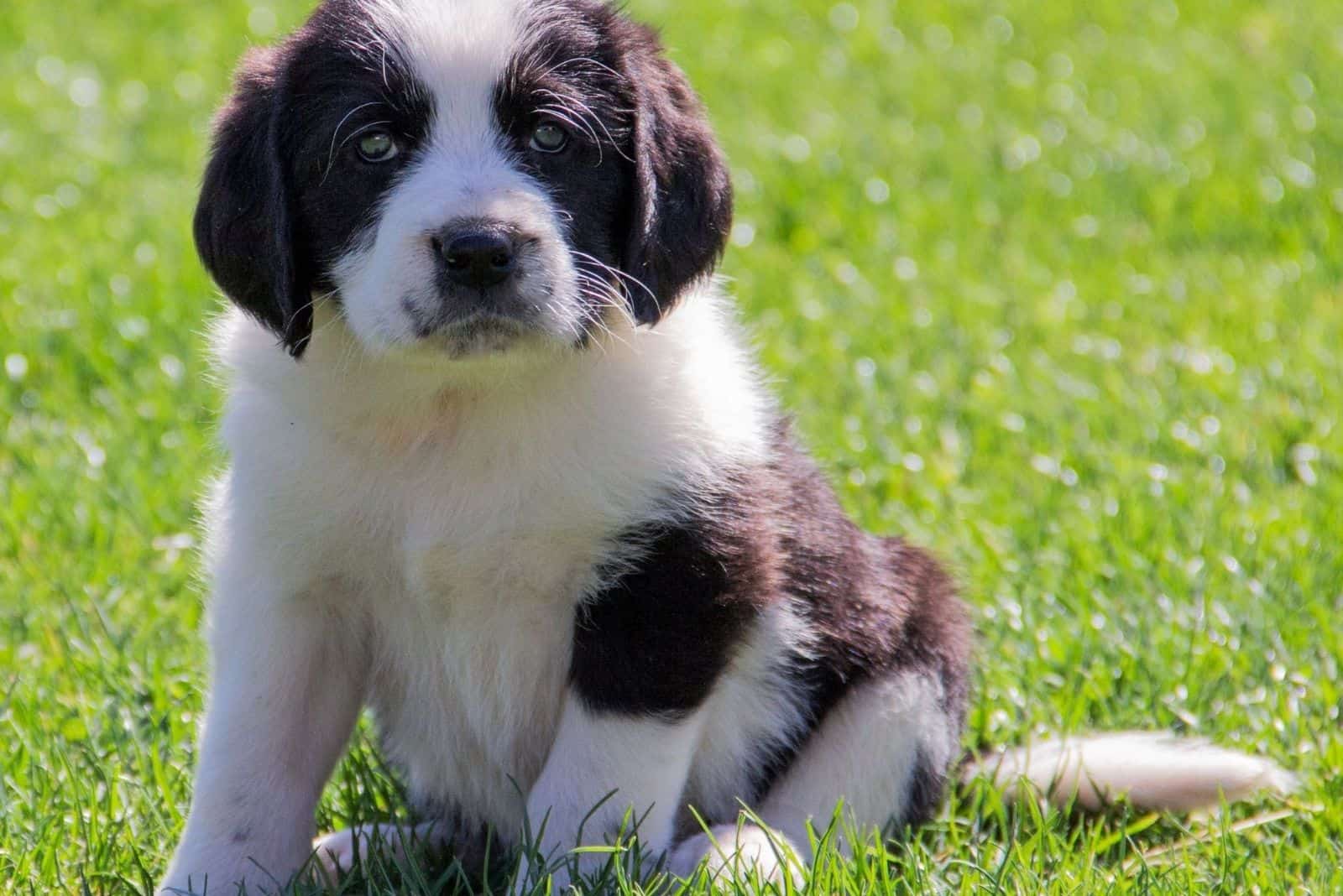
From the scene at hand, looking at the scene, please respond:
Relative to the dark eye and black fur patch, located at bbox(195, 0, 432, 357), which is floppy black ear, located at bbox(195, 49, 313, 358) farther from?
the dark eye

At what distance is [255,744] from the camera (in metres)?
3.10

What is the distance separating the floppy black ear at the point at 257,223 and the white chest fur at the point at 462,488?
125mm

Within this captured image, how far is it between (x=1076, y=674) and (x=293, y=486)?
72.4 inches

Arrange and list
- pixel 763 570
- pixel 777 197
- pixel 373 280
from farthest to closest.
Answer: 1. pixel 777 197
2. pixel 763 570
3. pixel 373 280

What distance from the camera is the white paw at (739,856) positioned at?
293 cm

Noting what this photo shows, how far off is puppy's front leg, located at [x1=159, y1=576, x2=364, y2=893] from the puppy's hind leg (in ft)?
2.95

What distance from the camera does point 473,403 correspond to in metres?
3.09

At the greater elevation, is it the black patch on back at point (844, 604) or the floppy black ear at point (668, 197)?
the floppy black ear at point (668, 197)

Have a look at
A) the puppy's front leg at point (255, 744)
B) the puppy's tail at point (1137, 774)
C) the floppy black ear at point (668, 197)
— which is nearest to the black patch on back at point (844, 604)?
the puppy's tail at point (1137, 774)

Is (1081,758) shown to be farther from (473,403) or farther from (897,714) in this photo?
(473,403)

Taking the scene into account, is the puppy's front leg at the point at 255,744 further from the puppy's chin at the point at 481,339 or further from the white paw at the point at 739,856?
the white paw at the point at 739,856

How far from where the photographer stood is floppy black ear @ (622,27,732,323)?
3018 mm

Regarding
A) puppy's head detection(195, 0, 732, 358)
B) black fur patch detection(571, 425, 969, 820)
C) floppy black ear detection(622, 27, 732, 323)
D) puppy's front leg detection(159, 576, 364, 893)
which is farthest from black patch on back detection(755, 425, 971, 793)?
puppy's front leg detection(159, 576, 364, 893)

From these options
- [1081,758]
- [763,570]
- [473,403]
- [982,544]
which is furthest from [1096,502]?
[473,403]
